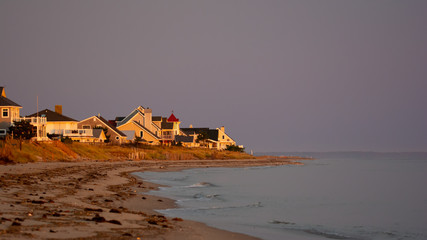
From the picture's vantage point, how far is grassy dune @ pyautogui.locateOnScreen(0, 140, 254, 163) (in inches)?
1714

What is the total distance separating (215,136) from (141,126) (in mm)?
31369

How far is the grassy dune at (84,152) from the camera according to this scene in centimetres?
4353

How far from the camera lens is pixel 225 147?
130 m

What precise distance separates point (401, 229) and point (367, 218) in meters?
3.20

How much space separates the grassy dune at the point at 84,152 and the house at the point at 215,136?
65.2 ft

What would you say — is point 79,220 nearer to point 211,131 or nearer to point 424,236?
point 424,236

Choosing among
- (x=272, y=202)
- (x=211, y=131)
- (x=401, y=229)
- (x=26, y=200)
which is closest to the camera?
(x=26, y=200)

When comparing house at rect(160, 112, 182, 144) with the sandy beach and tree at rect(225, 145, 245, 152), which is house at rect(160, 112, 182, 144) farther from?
the sandy beach

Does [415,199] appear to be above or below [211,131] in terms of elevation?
below

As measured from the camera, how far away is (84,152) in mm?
60500

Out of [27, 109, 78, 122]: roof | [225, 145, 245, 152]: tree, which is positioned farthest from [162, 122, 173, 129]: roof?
[27, 109, 78, 122]: roof

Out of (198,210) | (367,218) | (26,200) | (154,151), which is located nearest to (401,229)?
(367,218)

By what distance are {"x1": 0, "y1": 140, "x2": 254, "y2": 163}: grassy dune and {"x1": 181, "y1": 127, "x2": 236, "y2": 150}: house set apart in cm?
1988

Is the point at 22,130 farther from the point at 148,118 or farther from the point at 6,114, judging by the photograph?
the point at 148,118
